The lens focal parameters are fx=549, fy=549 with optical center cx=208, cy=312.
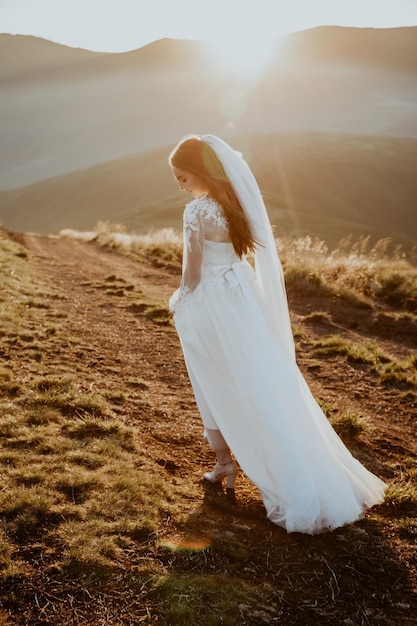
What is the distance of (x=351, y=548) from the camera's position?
398cm

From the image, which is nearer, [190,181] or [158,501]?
[158,501]

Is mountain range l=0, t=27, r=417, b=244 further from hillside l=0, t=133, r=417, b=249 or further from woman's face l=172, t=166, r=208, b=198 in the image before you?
woman's face l=172, t=166, r=208, b=198

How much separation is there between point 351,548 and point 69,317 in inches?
294

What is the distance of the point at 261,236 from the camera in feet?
15.0

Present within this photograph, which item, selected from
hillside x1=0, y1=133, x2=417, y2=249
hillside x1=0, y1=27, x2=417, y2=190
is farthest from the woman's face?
hillside x1=0, y1=27, x2=417, y2=190

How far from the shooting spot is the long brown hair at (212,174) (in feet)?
14.5

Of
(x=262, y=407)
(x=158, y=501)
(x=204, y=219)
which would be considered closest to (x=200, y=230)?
(x=204, y=219)

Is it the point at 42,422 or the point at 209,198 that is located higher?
the point at 209,198

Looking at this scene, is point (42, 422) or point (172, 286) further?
point (172, 286)

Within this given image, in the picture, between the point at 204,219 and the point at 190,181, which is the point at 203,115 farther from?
the point at 204,219

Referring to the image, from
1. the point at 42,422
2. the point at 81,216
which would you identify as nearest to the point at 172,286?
the point at 42,422

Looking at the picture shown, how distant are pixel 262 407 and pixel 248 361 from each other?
379 mm

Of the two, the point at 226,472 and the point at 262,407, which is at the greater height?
the point at 262,407

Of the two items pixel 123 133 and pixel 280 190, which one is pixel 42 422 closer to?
pixel 280 190
